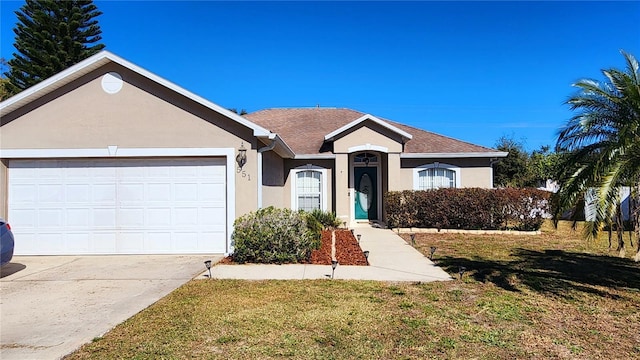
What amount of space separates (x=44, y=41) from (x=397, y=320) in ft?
89.1

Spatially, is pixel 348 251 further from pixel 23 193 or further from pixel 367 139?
pixel 23 193

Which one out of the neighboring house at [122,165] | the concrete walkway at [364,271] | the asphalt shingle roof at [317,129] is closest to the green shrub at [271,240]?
the concrete walkway at [364,271]

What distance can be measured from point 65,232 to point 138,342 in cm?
705

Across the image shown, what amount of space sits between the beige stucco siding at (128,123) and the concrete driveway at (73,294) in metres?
2.31

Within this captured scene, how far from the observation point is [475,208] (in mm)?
14438

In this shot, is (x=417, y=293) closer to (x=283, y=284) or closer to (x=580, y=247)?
(x=283, y=284)

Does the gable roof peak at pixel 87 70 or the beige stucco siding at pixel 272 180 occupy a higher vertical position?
the gable roof peak at pixel 87 70

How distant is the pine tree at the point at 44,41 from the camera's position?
23.8m

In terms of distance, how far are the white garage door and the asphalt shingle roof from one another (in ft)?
22.2

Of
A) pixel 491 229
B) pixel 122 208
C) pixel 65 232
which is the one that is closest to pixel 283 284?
pixel 122 208

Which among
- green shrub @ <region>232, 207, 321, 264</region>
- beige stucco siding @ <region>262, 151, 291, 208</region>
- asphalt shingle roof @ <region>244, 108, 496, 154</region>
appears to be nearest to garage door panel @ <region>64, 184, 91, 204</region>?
green shrub @ <region>232, 207, 321, 264</region>

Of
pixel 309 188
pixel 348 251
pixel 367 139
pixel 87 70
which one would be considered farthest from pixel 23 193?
pixel 367 139

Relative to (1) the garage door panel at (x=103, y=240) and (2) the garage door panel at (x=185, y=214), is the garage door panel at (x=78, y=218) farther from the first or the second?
(2) the garage door panel at (x=185, y=214)

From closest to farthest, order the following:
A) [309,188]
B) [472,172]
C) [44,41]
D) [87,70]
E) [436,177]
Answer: [87,70] < [472,172] < [436,177] < [309,188] < [44,41]
